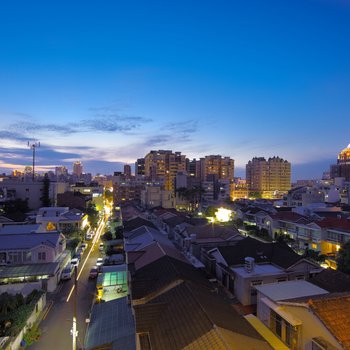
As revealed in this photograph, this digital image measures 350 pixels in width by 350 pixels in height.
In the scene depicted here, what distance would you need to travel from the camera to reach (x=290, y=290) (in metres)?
14.6

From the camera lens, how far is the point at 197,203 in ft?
300

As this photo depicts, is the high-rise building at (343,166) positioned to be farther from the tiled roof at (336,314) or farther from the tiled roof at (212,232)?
the tiled roof at (336,314)

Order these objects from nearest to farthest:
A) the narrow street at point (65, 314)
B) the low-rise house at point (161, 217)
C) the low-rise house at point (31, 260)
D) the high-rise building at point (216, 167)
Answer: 1. the narrow street at point (65, 314)
2. the low-rise house at point (31, 260)
3. the low-rise house at point (161, 217)
4. the high-rise building at point (216, 167)

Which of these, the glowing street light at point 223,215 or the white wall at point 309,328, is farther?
the glowing street light at point 223,215

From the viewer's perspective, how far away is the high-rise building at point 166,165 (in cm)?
12950

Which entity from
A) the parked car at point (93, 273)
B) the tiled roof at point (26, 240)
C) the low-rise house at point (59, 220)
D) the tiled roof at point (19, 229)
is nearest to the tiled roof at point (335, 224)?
the parked car at point (93, 273)

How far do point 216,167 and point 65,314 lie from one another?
13125 cm

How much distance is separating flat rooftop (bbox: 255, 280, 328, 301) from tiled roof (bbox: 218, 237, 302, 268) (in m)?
5.15

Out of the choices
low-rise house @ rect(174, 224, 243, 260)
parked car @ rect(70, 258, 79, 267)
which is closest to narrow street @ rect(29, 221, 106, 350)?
parked car @ rect(70, 258, 79, 267)

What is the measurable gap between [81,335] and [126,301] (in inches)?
135

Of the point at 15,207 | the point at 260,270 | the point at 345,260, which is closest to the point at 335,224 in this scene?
the point at 345,260

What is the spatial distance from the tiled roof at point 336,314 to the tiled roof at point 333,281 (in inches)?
230

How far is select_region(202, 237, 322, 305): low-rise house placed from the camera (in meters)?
19.3

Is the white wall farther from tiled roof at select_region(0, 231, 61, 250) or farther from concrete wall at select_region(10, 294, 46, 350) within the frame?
tiled roof at select_region(0, 231, 61, 250)
